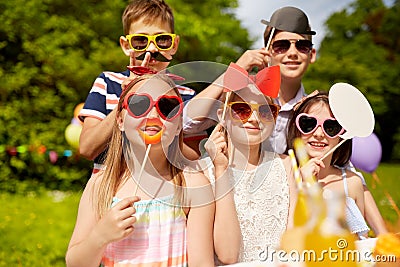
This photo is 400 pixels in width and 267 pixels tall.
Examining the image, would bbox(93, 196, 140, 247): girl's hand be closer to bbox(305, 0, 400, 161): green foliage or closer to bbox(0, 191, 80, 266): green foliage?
bbox(0, 191, 80, 266): green foliage

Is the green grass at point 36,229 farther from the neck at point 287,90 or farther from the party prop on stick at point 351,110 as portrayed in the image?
the party prop on stick at point 351,110

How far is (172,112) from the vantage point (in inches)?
61.1

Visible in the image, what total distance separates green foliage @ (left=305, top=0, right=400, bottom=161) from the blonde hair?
1520 cm

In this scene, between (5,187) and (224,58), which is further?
(224,58)

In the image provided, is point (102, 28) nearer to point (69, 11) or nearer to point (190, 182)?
point (69, 11)

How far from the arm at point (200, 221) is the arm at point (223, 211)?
0.9 inches

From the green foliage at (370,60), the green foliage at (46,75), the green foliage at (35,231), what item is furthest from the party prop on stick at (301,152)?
the green foliage at (370,60)

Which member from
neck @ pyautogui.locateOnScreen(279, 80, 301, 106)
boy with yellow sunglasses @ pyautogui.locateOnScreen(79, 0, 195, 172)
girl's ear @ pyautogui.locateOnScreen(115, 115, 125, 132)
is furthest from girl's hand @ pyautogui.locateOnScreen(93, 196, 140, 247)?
neck @ pyautogui.locateOnScreen(279, 80, 301, 106)

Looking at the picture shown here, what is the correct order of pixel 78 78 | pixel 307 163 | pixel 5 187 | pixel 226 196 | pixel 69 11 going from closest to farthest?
pixel 226 196 → pixel 307 163 → pixel 5 187 → pixel 78 78 → pixel 69 11

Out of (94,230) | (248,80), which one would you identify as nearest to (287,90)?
(248,80)

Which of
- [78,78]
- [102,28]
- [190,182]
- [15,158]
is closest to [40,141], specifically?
[15,158]

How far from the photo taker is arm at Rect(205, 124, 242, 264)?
1622 millimetres

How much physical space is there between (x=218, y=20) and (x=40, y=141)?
13.9 ft

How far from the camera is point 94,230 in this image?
1.47 m
